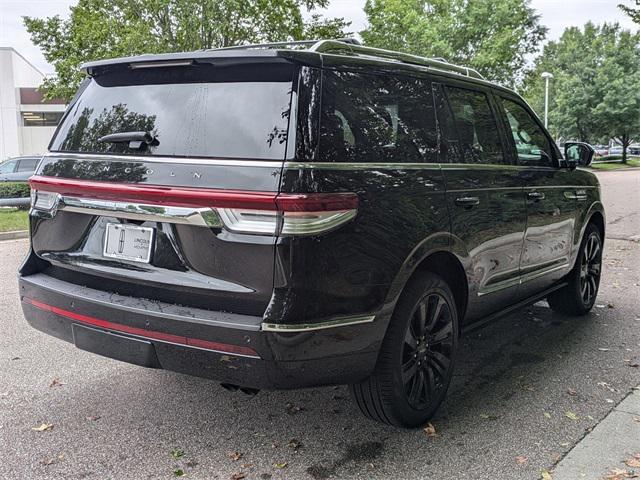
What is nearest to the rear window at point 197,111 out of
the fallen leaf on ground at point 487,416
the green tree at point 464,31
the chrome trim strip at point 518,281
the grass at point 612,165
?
the chrome trim strip at point 518,281

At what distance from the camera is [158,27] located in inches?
721

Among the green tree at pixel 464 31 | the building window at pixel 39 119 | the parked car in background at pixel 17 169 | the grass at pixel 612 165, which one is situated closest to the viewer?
the parked car in background at pixel 17 169

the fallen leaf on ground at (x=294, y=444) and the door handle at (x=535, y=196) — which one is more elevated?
the door handle at (x=535, y=196)

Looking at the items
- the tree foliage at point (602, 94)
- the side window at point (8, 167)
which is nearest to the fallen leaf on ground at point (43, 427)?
the side window at point (8, 167)

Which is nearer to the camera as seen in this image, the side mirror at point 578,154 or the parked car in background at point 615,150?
the side mirror at point 578,154

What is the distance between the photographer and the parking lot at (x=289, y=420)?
3111mm

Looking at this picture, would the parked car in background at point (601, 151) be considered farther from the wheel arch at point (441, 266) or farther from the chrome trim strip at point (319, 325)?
the chrome trim strip at point (319, 325)

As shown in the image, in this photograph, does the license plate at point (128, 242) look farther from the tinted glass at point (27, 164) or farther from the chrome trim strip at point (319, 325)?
the tinted glass at point (27, 164)

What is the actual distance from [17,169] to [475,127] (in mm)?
19638

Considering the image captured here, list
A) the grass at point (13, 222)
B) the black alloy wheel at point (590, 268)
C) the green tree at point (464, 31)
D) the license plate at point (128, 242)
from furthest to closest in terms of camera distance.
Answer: the green tree at point (464, 31) → the grass at point (13, 222) → the black alloy wheel at point (590, 268) → the license plate at point (128, 242)

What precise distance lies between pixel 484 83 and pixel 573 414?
7.24ft

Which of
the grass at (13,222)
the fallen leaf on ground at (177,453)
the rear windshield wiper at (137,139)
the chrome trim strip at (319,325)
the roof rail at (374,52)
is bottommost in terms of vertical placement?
the grass at (13,222)

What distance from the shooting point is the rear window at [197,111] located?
2.82 meters

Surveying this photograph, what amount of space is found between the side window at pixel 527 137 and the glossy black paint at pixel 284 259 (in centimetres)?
111
